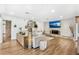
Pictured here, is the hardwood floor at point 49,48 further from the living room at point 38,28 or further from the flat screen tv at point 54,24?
the flat screen tv at point 54,24

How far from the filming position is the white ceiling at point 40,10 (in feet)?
6.57

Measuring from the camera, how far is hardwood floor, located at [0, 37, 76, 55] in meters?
2.03

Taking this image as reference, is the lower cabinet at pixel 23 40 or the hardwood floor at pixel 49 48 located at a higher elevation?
the lower cabinet at pixel 23 40

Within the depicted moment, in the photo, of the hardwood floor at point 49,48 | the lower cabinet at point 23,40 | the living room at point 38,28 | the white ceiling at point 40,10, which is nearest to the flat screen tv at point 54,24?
the living room at point 38,28

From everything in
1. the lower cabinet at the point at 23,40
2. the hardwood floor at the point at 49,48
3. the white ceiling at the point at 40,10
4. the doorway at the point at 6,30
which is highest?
the white ceiling at the point at 40,10

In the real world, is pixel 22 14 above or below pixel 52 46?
above

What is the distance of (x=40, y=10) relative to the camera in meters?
2.04

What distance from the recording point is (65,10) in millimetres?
2033

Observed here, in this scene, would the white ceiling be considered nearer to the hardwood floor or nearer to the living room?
the living room

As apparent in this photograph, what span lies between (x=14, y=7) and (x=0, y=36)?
0.62m

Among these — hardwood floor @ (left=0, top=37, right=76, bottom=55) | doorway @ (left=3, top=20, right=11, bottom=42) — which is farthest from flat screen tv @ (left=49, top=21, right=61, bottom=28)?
doorway @ (left=3, top=20, right=11, bottom=42)

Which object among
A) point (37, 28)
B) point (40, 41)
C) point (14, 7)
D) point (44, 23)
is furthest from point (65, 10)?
point (14, 7)

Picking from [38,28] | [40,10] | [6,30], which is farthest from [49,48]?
[6,30]

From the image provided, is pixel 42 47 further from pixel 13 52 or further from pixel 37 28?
pixel 13 52
